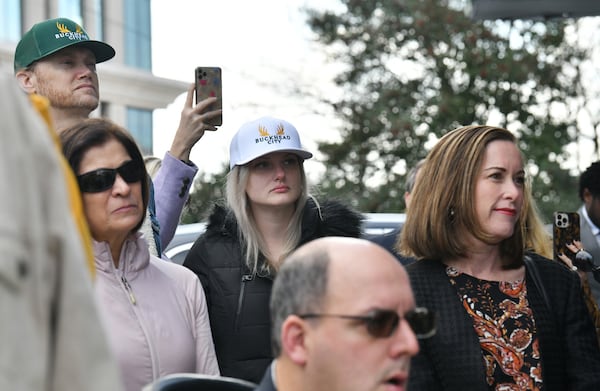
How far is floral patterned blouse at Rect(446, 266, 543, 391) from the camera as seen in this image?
3.59 metres

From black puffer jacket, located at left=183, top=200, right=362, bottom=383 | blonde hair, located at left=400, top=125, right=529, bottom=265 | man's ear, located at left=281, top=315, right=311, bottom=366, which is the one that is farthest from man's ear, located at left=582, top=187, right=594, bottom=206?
man's ear, located at left=281, top=315, right=311, bottom=366

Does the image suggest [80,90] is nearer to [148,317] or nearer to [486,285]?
[148,317]

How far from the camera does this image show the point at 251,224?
472 centimetres

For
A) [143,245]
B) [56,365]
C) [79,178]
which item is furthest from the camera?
[143,245]

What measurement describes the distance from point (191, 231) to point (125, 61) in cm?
2066

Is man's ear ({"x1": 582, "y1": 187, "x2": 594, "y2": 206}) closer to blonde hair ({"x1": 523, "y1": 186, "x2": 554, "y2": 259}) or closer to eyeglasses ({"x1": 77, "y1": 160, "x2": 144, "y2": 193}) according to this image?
blonde hair ({"x1": 523, "y1": 186, "x2": 554, "y2": 259})

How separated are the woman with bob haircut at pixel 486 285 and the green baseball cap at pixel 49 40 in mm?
1544

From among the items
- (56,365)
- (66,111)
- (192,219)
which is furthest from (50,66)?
(192,219)

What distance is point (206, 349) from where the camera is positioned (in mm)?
3676

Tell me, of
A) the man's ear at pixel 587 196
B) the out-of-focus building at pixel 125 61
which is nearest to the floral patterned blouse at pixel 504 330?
the man's ear at pixel 587 196

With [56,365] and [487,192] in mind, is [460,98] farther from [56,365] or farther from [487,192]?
[56,365]

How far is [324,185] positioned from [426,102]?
259cm

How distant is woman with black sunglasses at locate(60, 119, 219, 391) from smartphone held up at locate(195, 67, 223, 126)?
1109 mm

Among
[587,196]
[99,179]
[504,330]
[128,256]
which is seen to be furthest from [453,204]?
[587,196]
